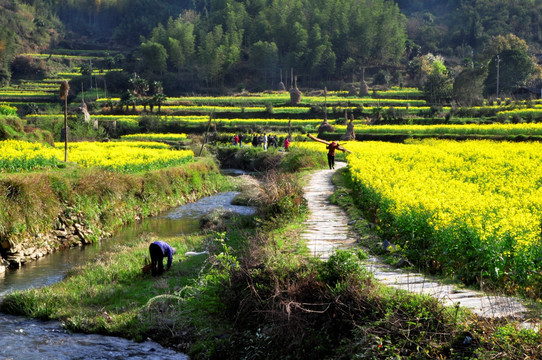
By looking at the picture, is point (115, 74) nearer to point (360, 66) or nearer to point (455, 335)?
point (360, 66)

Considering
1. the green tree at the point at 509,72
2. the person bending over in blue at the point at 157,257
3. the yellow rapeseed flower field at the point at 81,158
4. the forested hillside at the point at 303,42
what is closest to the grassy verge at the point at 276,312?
the person bending over in blue at the point at 157,257

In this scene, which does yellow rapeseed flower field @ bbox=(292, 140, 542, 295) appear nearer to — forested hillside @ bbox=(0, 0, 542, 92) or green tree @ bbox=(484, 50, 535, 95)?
green tree @ bbox=(484, 50, 535, 95)

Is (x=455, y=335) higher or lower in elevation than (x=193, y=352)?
higher

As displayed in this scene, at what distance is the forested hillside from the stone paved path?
307 ft

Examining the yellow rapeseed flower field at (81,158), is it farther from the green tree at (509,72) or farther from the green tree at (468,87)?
the green tree at (509,72)

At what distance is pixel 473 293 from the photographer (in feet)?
28.9

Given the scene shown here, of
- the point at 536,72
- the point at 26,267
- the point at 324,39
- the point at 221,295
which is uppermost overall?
the point at 324,39

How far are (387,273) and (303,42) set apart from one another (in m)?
118

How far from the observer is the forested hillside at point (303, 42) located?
118250 millimetres

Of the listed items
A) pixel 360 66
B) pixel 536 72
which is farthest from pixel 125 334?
pixel 360 66

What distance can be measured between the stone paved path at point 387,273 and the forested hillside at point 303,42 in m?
93.5

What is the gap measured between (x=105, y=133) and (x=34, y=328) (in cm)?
4884

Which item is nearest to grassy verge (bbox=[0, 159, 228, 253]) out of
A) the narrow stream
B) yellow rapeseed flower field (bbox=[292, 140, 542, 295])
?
the narrow stream

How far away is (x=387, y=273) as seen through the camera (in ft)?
33.6
